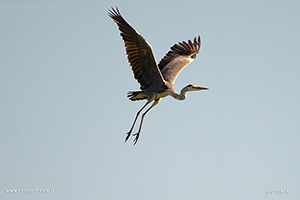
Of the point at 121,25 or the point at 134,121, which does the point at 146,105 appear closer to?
the point at 134,121

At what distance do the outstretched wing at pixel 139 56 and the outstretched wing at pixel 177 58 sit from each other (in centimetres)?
146

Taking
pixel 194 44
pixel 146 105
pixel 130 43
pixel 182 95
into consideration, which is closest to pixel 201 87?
pixel 182 95

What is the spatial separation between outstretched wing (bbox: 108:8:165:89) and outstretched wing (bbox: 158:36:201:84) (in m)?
1.46

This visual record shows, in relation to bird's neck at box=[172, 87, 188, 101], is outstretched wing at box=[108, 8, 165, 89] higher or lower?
higher

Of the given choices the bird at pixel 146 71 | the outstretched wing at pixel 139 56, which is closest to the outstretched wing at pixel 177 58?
the bird at pixel 146 71

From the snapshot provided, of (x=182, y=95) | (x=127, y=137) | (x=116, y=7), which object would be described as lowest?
(x=127, y=137)

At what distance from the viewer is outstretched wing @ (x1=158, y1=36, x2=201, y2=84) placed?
72.6 ft

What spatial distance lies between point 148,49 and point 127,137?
3583mm

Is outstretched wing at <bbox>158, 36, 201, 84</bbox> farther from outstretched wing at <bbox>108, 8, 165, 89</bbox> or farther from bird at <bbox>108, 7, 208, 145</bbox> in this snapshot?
outstretched wing at <bbox>108, 8, 165, 89</bbox>

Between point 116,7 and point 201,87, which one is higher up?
point 116,7

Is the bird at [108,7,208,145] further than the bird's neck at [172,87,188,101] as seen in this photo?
No

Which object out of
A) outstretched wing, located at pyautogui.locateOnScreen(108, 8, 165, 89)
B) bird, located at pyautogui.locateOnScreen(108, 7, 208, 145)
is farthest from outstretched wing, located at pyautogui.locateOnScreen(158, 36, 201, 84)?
outstretched wing, located at pyautogui.locateOnScreen(108, 8, 165, 89)

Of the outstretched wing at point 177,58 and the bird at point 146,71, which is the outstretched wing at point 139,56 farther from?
the outstretched wing at point 177,58

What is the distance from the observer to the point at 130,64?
64.5 feet
